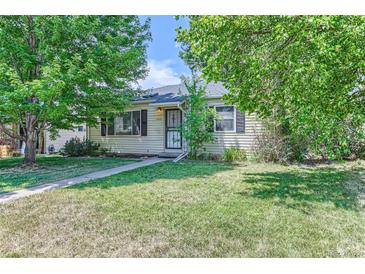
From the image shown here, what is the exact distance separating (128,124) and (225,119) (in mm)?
5327

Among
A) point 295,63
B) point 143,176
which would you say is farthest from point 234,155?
point 295,63

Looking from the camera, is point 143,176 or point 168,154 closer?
point 143,176

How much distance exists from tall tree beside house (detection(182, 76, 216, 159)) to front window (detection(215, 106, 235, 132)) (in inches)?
16.8

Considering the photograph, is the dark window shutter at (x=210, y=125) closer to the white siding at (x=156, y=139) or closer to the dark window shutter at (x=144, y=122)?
the white siding at (x=156, y=139)

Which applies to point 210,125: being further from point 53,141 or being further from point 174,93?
point 53,141

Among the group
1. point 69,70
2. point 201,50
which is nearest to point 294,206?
point 201,50

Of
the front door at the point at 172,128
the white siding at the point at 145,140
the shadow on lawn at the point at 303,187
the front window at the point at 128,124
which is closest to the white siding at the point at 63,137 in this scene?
the white siding at the point at 145,140

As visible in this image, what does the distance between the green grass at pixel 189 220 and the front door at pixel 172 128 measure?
20.5 feet

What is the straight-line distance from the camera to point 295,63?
4531mm

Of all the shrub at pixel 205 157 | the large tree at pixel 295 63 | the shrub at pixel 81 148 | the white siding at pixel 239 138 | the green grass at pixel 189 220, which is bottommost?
the green grass at pixel 189 220

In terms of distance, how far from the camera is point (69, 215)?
405cm

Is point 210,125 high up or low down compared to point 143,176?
up

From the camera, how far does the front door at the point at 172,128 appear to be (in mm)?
12555
